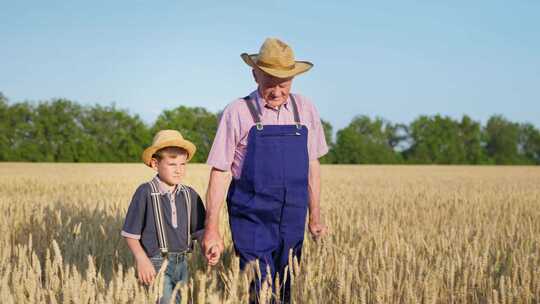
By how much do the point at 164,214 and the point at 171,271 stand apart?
0.35m

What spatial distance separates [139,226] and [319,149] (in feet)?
3.96

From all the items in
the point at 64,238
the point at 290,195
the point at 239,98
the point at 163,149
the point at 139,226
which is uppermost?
the point at 239,98

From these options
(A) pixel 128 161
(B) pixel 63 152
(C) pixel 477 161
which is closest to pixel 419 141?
(C) pixel 477 161

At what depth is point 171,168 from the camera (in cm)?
294

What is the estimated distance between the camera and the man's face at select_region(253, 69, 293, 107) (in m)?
2.91

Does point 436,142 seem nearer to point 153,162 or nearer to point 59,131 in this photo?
point 59,131

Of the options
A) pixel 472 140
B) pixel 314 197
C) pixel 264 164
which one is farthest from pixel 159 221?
pixel 472 140

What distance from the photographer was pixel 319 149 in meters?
3.27

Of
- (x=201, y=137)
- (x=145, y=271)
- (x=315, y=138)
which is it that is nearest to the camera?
(x=145, y=271)

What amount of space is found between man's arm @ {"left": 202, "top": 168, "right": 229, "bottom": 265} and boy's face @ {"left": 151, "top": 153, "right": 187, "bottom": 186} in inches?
7.6

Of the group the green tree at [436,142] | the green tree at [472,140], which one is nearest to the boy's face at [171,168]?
the green tree at [436,142]

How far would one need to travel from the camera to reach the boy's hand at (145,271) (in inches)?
111

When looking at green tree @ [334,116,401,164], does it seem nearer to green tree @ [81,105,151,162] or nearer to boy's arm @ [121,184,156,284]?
green tree @ [81,105,151,162]

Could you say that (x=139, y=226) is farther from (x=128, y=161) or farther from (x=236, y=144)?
(x=128, y=161)
